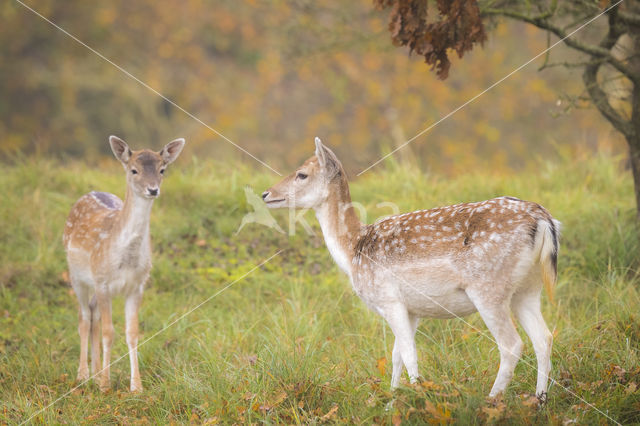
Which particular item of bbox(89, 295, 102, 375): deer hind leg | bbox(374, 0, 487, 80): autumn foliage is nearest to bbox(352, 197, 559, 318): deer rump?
bbox(374, 0, 487, 80): autumn foliage

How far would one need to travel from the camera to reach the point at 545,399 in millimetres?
4309

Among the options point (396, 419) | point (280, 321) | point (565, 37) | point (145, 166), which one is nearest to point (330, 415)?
point (396, 419)

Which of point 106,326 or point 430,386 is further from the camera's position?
point 106,326

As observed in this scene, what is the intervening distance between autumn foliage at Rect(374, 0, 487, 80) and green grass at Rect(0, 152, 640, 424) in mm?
2239

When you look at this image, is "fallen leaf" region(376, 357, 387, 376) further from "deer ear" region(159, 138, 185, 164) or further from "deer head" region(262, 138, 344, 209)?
"deer ear" region(159, 138, 185, 164)

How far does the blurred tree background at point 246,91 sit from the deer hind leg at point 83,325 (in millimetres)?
11513

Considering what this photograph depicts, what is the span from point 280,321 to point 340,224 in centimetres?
149

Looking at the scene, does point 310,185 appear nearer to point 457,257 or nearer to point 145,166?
point 457,257

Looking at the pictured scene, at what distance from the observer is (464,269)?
14.8ft

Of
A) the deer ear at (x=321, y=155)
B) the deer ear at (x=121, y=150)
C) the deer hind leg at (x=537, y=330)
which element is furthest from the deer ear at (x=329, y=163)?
the deer ear at (x=121, y=150)

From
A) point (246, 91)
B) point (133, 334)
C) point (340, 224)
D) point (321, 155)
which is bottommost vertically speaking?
point (246, 91)

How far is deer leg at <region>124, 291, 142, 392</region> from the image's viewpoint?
229 inches

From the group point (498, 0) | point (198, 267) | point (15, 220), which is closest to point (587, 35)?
point (498, 0)

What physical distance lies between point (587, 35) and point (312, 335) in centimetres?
569
